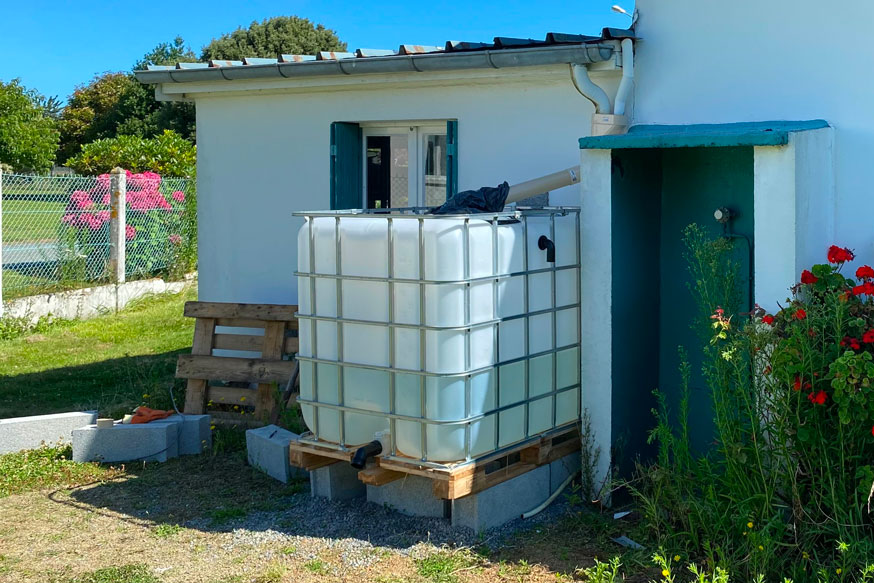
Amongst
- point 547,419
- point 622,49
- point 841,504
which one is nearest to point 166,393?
point 547,419

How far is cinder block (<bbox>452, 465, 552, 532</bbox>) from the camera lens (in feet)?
18.7

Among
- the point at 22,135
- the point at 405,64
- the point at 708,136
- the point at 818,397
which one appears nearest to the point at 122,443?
the point at 405,64

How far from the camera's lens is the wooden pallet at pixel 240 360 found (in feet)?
26.9

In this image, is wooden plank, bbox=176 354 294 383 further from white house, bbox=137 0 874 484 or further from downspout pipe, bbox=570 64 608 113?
downspout pipe, bbox=570 64 608 113

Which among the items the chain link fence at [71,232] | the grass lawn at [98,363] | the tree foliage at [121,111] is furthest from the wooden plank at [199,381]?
the tree foliage at [121,111]

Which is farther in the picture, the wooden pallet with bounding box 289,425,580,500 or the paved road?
the paved road

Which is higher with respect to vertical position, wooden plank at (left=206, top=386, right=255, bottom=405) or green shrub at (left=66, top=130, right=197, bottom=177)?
green shrub at (left=66, top=130, right=197, bottom=177)

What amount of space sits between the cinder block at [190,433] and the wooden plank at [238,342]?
1.00 m

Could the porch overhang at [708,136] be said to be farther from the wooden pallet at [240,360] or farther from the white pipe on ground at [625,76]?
the wooden pallet at [240,360]

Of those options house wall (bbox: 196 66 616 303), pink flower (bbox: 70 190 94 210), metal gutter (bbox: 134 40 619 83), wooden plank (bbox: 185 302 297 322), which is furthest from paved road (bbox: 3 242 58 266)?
wooden plank (bbox: 185 302 297 322)

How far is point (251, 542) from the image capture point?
568cm

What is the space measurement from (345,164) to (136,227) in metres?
7.87

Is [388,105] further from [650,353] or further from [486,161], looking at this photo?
[650,353]

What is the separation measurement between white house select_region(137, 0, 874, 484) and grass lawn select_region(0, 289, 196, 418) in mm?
2091
